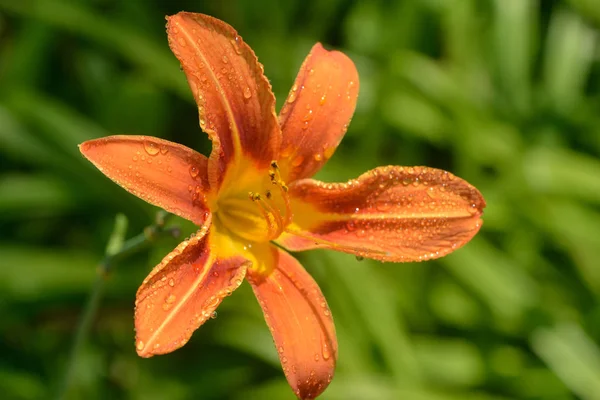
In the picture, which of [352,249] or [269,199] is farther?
[269,199]

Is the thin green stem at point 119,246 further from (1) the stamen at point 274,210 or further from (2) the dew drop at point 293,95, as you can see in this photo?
(2) the dew drop at point 293,95

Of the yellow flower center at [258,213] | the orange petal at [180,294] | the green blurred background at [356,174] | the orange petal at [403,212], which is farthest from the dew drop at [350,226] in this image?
the green blurred background at [356,174]

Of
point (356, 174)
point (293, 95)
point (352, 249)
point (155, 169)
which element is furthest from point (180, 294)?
point (356, 174)

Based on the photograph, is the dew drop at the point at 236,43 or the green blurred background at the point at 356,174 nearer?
the dew drop at the point at 236,43

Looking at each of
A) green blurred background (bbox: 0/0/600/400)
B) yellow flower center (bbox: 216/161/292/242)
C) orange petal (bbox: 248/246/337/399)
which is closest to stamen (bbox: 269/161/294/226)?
yellow flower center (bbox: 216/161/292/242)

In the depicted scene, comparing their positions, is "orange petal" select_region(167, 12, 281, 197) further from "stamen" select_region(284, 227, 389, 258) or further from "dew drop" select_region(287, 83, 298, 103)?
"stamen" select_region(284, 227, 389, 258)

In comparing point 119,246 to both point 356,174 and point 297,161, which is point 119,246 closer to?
point 297,161

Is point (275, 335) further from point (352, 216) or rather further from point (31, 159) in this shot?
point (31, 159)
